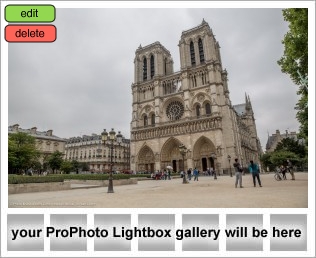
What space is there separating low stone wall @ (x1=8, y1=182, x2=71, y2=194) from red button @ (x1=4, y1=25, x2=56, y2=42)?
879cm

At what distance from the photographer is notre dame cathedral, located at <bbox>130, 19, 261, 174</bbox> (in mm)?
36219

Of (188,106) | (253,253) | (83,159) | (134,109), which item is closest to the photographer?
(253,253)

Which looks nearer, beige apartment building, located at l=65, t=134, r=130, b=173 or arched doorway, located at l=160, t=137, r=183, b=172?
arched doorway, located at l=160, t=137, r=183, b=172

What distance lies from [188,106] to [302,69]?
3057 centimetres

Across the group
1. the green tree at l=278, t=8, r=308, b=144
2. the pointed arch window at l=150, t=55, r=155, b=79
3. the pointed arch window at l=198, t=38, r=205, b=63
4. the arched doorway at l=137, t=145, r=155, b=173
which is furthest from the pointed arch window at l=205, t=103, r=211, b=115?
the green tree at l=278, t=8, r=308, b=144

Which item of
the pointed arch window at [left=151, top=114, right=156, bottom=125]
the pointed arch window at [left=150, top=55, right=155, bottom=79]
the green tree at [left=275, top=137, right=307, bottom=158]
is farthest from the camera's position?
the pointed arch window at [left=150, top=55, right=155, bottom=79]

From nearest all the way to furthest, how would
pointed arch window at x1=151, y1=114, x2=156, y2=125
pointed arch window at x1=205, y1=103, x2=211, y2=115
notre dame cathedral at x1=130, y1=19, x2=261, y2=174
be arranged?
1. notre dame cathedral at x1=130, y1=19, x2=261, y2=174
2. pointed arch window at x1=205, y1=103, x2=211, y2=115
3. pointed arch window at x1=151, y1=114, x2=156, y2=125

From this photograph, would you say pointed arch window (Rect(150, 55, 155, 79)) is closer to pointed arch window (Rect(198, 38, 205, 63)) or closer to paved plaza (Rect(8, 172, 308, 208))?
pointed arch window (Rect(198, 38, 205, 63))

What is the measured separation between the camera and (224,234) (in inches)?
137

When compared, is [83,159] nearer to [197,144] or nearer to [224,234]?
[197,144]

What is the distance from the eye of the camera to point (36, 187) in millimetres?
11891

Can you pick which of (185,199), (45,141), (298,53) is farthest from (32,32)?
(45,141)

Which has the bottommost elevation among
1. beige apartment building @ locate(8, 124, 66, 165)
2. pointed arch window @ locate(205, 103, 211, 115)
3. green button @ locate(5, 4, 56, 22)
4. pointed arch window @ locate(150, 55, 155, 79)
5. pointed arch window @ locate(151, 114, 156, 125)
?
beige apartment building @ locate(8, 124, 66, 165)

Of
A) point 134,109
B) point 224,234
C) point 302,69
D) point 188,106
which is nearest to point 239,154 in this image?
point 188,106
